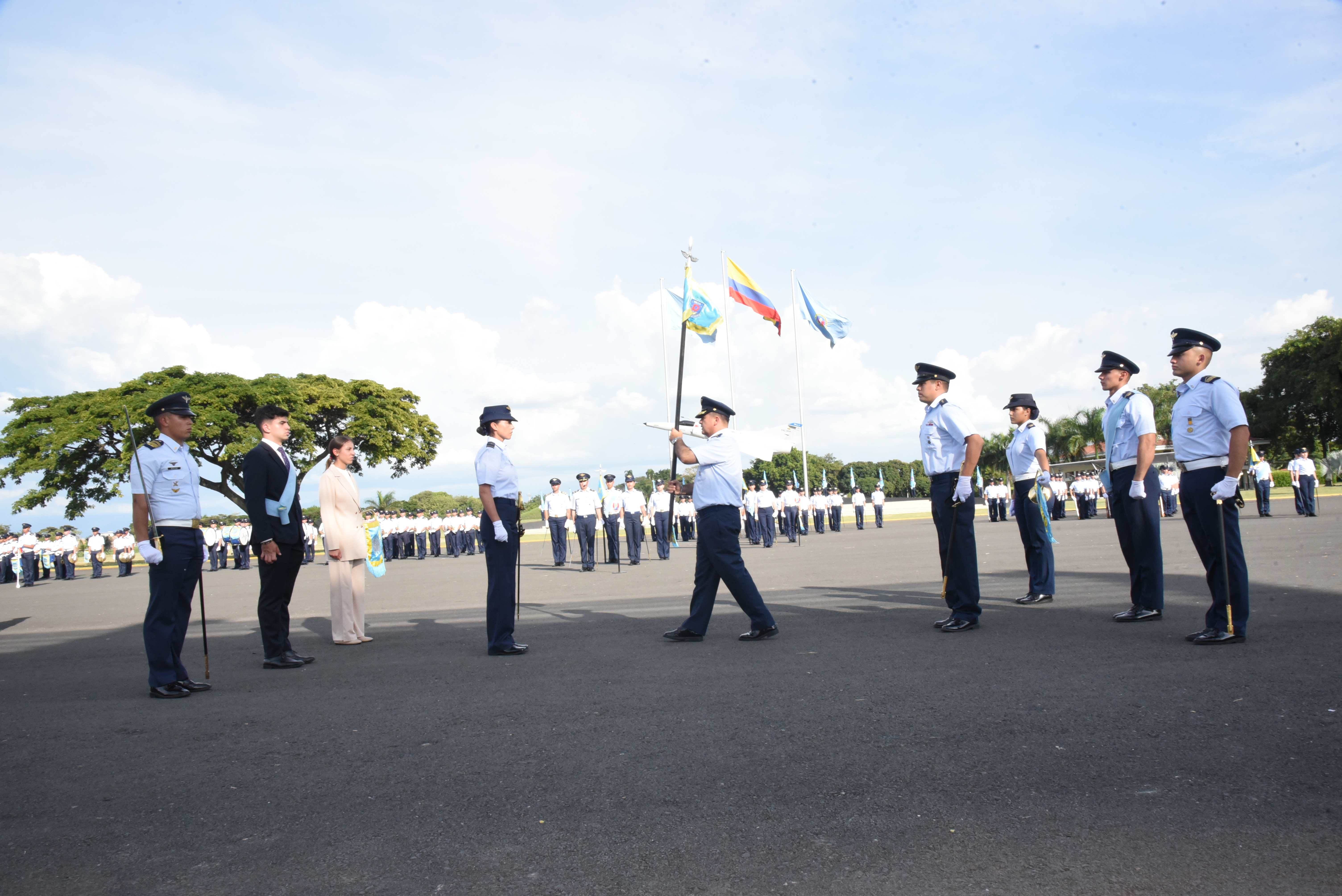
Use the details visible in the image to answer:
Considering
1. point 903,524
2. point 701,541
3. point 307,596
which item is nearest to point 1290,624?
point 701,541

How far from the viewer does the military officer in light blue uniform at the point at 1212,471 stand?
5.78 metres

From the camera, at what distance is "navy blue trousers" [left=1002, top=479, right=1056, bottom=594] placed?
27.3ft

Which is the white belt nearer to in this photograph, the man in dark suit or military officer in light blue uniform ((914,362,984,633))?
military officer in light blue uniform ((914,362,984,633))

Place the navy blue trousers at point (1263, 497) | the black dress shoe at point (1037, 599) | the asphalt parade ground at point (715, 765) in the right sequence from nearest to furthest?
the asphalt parade ground at point (715, 765) → the black dress shoe at point (1037, 599) → the navy blue trousers at point (1263, 497)

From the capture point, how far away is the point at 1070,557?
13.6 m

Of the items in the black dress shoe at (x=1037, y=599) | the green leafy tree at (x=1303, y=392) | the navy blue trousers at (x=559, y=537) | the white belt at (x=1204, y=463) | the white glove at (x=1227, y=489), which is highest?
the green leafy tree at (x=1303, y=392)

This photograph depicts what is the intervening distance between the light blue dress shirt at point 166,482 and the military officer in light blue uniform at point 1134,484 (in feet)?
22.3

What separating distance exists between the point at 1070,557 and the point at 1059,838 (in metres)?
11.9

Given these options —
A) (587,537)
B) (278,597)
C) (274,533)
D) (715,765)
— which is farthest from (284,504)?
(587,537)

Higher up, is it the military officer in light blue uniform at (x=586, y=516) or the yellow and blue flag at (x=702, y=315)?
the yellow and blue flag at (x=702, y=315)

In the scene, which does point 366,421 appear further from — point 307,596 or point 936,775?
point 936,775

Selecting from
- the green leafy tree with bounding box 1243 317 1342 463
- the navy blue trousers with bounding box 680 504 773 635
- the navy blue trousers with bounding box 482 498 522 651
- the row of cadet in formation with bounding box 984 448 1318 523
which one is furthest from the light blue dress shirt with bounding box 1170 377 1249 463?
the green leafy tree with bounding box 1243 317 1342 463

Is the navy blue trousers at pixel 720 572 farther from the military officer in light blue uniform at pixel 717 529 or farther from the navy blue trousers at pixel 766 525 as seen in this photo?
the navy blue trousers at pixel 766 525

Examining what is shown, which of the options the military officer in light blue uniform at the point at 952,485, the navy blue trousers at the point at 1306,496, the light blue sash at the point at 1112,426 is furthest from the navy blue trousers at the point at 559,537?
the navy blue trousers at the point at 1306,496
